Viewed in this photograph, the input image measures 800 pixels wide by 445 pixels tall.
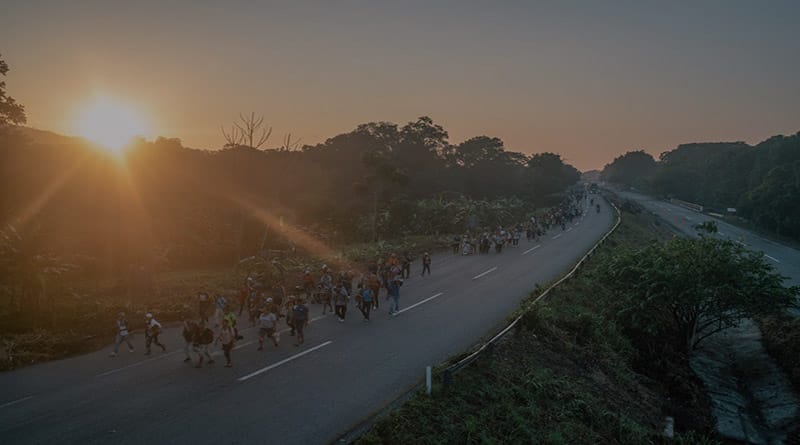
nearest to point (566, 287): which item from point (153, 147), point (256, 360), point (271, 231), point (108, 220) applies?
point (256, 360)

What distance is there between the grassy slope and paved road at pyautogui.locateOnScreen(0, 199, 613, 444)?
128cm

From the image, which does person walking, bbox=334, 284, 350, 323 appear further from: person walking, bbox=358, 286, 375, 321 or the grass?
the grass

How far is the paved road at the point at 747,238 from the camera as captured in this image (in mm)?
43906

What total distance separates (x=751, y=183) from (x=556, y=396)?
8825 cm

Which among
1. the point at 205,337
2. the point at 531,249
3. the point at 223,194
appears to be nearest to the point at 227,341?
the point at 205,337

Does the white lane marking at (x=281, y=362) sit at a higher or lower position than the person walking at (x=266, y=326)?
lower

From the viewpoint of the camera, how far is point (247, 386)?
13.2 meters

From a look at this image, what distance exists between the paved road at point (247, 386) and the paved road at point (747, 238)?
17483 millimetres

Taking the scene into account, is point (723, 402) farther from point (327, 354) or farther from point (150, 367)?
point (150, 367)

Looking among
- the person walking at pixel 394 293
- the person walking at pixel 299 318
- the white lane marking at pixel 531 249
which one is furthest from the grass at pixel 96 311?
the white lane marking at pixel 531 249

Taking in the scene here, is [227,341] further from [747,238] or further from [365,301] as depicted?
[747,238]

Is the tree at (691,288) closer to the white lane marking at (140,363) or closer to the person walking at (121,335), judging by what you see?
the white lane marking at (140,363)

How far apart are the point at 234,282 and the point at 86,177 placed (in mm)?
21848

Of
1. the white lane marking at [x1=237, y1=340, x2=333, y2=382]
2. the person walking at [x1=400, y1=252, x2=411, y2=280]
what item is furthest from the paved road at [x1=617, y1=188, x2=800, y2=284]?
the white lane marking at [x1=237, y1=340, x2=333, y2=382]
